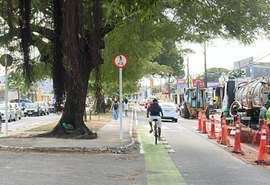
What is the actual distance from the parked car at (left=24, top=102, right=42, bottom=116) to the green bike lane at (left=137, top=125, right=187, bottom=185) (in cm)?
4240

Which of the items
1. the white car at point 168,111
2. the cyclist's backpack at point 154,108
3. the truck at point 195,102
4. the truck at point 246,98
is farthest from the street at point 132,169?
the truck at point 195,102

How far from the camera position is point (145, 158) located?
14.9 m

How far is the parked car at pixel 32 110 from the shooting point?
193ft

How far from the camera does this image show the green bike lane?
1065 centimetres

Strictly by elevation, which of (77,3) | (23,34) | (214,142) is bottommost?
(214,142)

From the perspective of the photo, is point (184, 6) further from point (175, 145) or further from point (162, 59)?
point (162, 59)

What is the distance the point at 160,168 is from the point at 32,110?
4812cm

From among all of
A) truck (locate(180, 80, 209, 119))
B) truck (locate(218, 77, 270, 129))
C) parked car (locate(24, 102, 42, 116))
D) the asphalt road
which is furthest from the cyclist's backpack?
parked car (locate(24, 102, 42, 116))

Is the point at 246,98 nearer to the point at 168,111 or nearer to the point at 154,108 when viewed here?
the point at 154,108

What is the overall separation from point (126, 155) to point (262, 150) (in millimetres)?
3909

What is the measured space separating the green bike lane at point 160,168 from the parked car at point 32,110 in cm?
4240

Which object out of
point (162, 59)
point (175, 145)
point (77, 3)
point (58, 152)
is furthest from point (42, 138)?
point (162, 59)

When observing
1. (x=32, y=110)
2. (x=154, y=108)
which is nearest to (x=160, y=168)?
(x=154, y=108)

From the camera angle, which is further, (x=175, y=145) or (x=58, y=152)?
(x=175, y=145)
